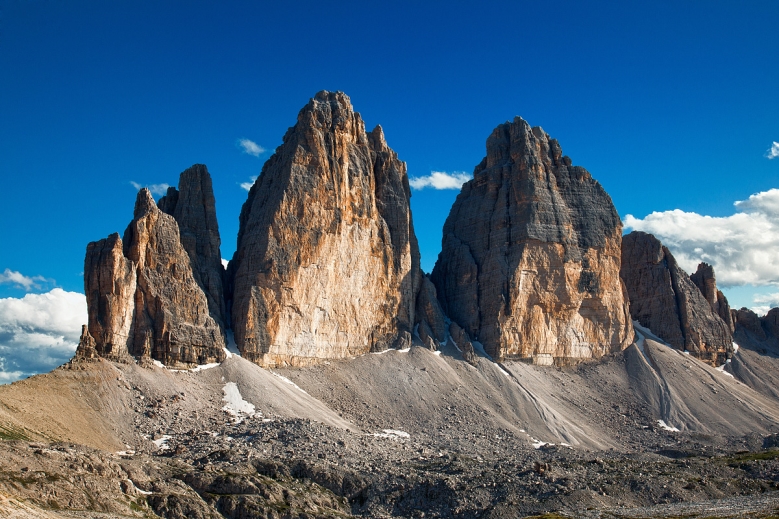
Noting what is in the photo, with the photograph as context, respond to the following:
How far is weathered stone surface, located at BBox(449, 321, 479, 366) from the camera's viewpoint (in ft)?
384

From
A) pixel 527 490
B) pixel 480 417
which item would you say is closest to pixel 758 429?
pixel 480 417

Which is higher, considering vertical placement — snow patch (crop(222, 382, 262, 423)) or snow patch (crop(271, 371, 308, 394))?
snow patch (crop(271, 371, 308, 394))

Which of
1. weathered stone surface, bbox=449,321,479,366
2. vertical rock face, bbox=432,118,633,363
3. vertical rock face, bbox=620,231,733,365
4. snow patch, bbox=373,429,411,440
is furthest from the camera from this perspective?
vertical rock face, bbox=620,231,733,365

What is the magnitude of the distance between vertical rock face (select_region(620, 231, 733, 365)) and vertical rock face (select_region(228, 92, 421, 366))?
46997 millimetres

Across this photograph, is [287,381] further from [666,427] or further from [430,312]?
[666,427]

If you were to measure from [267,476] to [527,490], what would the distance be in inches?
859

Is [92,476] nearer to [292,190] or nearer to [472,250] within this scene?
[292,190]

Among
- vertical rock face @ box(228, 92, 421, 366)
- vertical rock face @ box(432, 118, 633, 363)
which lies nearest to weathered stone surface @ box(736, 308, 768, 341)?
vertical rock face @ box(432, 118, 633, 363)

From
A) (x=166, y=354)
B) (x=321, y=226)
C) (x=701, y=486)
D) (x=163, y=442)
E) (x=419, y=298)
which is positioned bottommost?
(x=701, y=486)

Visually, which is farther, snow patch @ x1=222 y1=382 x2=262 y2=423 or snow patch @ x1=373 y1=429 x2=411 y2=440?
snow patch @ x1=373 y1=429 x2=411 y2=440

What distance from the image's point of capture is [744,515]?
51.0 metres

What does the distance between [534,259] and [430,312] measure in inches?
785

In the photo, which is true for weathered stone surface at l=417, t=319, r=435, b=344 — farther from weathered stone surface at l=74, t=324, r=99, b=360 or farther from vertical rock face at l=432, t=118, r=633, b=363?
weathered stone surface at l=74, t=324, r=99, b=360

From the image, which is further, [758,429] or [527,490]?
[758,429]
